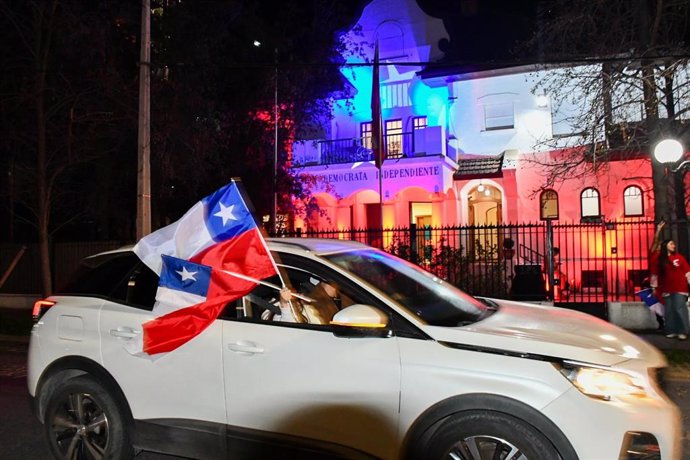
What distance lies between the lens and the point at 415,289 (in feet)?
13.1

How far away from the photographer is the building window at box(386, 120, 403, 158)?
19250 millimetres

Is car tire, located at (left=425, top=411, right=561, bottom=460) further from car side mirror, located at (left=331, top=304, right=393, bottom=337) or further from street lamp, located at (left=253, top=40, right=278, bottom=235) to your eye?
street lamp, located at (left=253, top=40, right=278, bottom=235)

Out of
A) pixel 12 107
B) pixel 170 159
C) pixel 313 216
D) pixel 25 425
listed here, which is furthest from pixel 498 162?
pixel 25 425

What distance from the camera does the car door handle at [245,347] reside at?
3496 mm

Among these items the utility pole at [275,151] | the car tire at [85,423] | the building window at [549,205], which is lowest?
the car tire at [85,423]

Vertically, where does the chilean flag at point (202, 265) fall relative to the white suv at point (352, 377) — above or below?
above

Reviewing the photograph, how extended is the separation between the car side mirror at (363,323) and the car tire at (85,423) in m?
1.83

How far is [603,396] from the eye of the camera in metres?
2.88

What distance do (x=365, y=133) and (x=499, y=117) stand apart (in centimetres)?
478

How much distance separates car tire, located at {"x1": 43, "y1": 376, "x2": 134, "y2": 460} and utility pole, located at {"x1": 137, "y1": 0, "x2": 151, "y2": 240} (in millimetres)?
6812

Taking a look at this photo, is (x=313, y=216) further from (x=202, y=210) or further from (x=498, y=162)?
(x=202, y=210)

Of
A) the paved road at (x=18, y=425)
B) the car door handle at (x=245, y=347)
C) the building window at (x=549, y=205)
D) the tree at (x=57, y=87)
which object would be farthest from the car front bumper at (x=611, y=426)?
Result: the building window at (x=549, y=205)

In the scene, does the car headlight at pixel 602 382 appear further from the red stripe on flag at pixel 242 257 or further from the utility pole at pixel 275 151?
the utility pole at pixel 275 151

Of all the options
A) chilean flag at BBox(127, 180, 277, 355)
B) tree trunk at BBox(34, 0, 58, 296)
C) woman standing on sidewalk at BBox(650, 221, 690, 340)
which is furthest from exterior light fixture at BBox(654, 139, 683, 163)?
tree trunk at BBox(34, 0, 58, 296)
